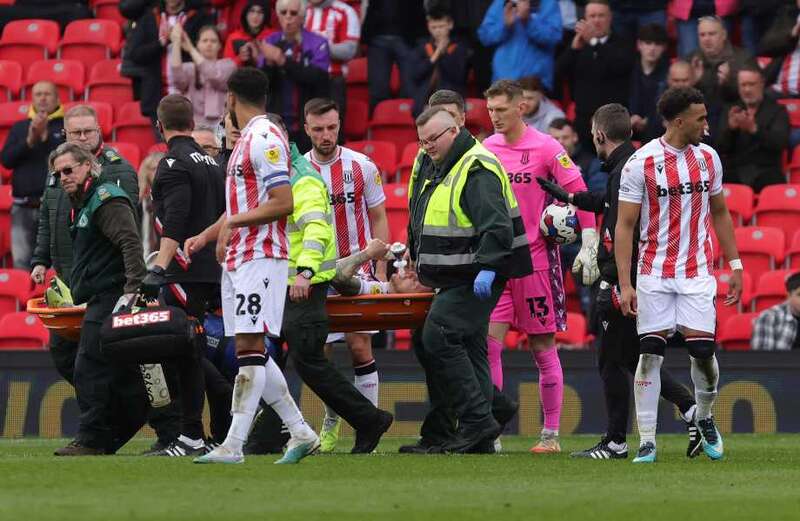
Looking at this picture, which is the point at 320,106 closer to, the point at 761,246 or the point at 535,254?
the point at 535,254

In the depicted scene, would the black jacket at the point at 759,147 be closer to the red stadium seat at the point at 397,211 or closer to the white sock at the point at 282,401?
the red stadium seat at the point at 397,211

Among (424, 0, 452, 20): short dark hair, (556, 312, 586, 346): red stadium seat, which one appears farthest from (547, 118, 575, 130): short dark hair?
(424, 0, 452, 20): short dark hair

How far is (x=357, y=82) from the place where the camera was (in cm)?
1877

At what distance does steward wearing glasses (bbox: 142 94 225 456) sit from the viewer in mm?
10219

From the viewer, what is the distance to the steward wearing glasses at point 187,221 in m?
10.2

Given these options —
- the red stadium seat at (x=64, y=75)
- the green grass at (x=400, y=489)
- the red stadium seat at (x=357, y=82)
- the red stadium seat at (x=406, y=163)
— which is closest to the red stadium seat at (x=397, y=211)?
the red stadium seat at (x=406, y=163)

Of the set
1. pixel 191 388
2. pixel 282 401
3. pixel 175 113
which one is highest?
pixel 175 113

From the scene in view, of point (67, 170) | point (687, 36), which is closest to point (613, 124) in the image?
point (67, 170)

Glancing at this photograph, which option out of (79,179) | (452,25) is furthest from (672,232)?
(452,25)

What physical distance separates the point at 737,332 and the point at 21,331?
21.6ft

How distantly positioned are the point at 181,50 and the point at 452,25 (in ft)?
9.34

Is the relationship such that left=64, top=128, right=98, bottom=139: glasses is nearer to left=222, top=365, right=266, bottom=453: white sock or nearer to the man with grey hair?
left=222, top=365, right=266, bottom=453: white sock

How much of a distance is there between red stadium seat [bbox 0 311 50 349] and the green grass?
6.00 meters

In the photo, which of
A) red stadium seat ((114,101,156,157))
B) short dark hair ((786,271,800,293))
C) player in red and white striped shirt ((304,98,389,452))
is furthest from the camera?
red stadium seat ((114,101,156,157))
